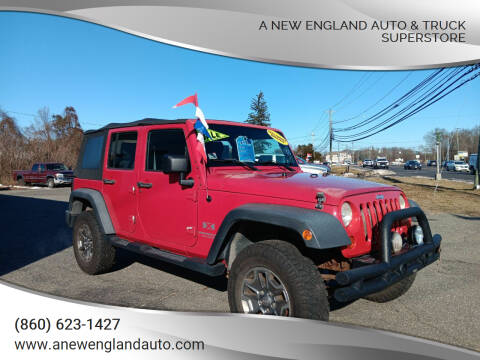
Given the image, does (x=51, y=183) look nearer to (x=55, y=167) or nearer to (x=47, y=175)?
(x=47, y=175)

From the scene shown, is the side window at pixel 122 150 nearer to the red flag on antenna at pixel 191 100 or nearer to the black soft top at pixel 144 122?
the black soft top at pixel 144 122

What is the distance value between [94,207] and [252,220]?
2.66 meters

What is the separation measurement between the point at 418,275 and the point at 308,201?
9.08 feet

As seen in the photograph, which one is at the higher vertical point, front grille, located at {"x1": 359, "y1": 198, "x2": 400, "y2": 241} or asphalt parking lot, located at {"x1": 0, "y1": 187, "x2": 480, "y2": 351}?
front grille, located at {"x1": 359, "y1": 198, "x2": 400, "y2": 241}

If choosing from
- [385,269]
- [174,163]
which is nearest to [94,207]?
[174,163]

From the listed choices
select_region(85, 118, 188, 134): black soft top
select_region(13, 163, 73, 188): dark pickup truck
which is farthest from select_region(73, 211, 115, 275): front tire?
select_region(13, 163, 73, 188): dark pickup truck

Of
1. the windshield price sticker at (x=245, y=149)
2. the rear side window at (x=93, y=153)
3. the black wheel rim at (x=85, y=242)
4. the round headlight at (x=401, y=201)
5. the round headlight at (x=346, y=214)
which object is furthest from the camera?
the rear side window at (x=93, y=153)

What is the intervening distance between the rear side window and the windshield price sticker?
6.85 ft

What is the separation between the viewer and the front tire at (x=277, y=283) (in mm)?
2545

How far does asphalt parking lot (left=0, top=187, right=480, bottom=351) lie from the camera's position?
3248 millimetres

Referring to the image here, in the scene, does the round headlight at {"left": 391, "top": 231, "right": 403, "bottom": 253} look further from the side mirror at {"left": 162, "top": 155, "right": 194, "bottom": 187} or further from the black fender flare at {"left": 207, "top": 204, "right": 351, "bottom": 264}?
the side mirror at {"left": 162, "top": 155, "right": 194, "bottom": 187}

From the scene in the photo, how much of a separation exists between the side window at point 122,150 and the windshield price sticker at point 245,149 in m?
1.28

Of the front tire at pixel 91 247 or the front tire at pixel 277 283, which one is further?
the front tire at pixel 91 247

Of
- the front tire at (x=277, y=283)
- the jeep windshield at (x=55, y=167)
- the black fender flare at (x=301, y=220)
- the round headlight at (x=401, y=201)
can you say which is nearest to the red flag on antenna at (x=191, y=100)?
the black fender flare at (x=301, y=220)
